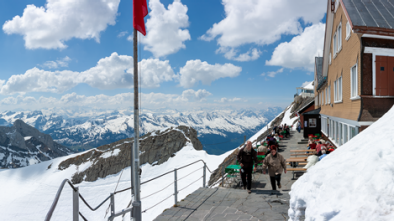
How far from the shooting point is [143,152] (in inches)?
2820

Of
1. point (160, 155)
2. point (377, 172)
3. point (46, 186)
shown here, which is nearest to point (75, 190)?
point (377, 172)

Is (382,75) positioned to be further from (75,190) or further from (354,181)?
(75,190)

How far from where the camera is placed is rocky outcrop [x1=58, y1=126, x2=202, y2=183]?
233 ft

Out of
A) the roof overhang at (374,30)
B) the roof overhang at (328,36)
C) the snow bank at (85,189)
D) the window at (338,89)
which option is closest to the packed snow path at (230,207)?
Result: the roof overhang at (374,30)

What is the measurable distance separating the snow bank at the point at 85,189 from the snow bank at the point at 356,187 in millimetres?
38129

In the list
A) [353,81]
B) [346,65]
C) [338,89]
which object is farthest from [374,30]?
[338,89]

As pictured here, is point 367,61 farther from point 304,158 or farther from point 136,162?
point 136,162

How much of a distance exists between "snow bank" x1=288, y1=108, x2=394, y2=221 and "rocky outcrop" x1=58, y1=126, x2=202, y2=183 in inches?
2636

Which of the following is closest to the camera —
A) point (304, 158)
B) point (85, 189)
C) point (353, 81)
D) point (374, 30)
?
point (374, 30)

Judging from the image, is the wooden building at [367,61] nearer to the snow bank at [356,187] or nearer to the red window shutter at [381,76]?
the red window shutter at [381,76]

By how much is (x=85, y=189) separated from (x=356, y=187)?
258 ft

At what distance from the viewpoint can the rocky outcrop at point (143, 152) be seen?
233ft

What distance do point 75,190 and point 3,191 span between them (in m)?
122

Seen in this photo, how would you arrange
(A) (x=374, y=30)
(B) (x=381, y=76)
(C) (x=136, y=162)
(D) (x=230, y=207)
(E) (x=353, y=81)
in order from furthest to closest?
1. (E) (x=353, y=81)
2. (B) (x=381, y=76)
3. (A) (x=374, y=30)
4. (D) (x=230, y=207)
5. (C) (x=136, y=162)
